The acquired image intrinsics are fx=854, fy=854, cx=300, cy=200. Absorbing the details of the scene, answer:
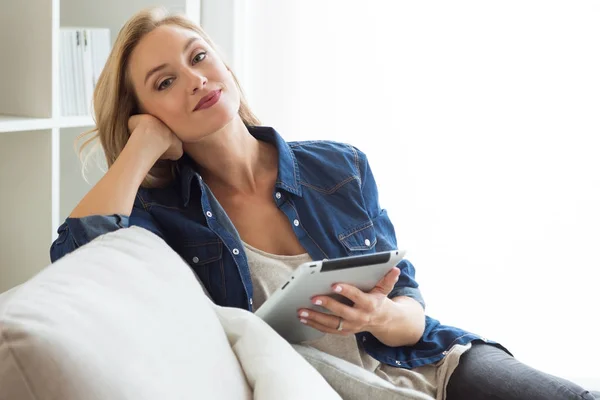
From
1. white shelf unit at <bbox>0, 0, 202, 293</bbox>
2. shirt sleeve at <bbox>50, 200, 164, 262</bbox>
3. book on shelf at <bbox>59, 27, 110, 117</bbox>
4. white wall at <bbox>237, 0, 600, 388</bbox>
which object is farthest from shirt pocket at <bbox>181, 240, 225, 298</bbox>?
white wall at <bbox>237, 0, 600, 388</bbox>

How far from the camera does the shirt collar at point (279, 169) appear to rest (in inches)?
68.6

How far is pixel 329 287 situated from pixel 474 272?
1627 mm

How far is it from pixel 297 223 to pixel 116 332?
888 millimetres

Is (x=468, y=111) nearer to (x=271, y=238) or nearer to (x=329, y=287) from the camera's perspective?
(x=271, y=238)

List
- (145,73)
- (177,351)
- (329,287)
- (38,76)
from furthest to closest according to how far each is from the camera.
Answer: (38,76) → (145,73) → (329,287) → (177,351)

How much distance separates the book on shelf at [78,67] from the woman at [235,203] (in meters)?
0.40

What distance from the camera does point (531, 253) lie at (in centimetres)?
293

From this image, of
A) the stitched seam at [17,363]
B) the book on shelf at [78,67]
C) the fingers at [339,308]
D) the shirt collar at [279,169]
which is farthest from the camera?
the book on shelf at [78,67]

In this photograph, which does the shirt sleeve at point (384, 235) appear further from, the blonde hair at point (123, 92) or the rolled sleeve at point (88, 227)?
the rolled sleeve at point (88, 227)

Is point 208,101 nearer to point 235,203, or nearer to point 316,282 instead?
point 235,203

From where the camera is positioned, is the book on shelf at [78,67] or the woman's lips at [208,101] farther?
the book on shelf at [78,67]

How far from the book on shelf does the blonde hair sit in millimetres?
366

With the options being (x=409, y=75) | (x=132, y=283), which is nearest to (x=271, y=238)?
(x=132, y=283)

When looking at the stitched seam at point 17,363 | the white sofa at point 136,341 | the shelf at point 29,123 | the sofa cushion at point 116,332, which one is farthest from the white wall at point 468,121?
the stitched seam at point 17,363
